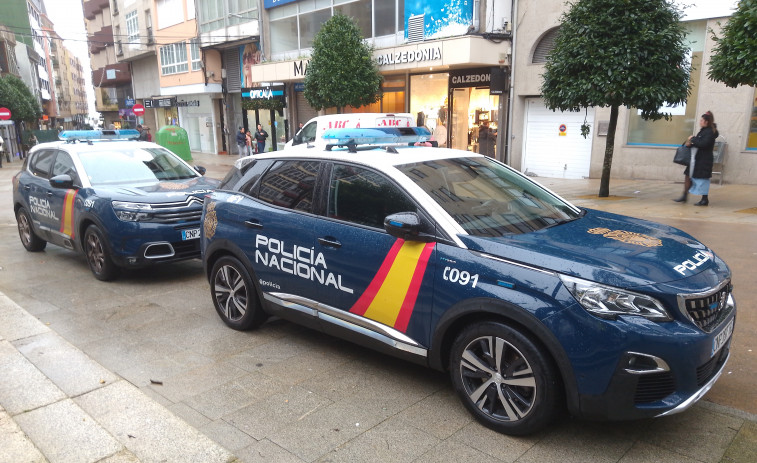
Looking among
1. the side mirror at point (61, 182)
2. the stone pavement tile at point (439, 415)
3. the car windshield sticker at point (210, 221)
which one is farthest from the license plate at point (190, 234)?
the stone pavement tile at point (439, 415)

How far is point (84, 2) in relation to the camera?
60125 millimetres

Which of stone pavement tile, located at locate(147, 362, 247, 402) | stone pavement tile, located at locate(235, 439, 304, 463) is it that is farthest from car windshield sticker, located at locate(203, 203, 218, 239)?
stone pavement tile, located at locate(235, 439, 304, 463)

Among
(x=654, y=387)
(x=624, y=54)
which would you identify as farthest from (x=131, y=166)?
(x=624, y=54)

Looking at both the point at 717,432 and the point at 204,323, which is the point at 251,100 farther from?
the point at 717,432

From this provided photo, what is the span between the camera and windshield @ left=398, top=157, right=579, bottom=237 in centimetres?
369

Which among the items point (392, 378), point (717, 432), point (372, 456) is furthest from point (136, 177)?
point (717, 432)

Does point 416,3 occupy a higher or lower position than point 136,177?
higher

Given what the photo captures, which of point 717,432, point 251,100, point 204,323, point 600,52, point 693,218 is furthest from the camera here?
point 251,100

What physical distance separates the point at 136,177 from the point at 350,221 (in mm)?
4598

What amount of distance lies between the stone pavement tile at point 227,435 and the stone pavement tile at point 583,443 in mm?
1648

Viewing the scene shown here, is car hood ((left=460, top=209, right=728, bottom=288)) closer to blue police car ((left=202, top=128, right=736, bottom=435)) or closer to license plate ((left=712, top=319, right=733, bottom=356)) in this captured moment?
blue police car ((left=202, top=128, right=736, bottom=435))

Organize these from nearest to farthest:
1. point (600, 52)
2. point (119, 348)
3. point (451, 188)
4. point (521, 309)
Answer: point (521, 309), point (451, 188), point (119, 348), point (600, 52)

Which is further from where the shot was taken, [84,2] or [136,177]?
[84,2]

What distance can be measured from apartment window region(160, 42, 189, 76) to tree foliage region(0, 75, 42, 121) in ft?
37.0
